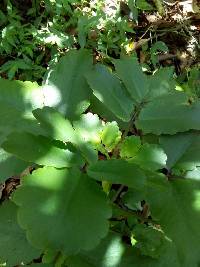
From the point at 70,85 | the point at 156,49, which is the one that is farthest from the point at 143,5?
the point at 70,85

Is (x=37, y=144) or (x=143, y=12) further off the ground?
(x=37, y=144)

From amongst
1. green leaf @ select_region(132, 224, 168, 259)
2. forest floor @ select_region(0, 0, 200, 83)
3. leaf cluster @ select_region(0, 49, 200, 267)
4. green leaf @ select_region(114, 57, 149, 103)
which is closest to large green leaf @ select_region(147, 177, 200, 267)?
leaf cluster @ select_region(0, 49, 200, 267)

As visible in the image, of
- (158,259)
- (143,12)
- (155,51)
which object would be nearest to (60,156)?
(158,259)

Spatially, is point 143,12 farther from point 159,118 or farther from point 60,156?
point 60,156

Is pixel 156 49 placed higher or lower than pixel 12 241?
lower

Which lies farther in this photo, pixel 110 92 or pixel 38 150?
pixel 110 92

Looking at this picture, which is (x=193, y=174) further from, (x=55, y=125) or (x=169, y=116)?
(x=55, y=125)
